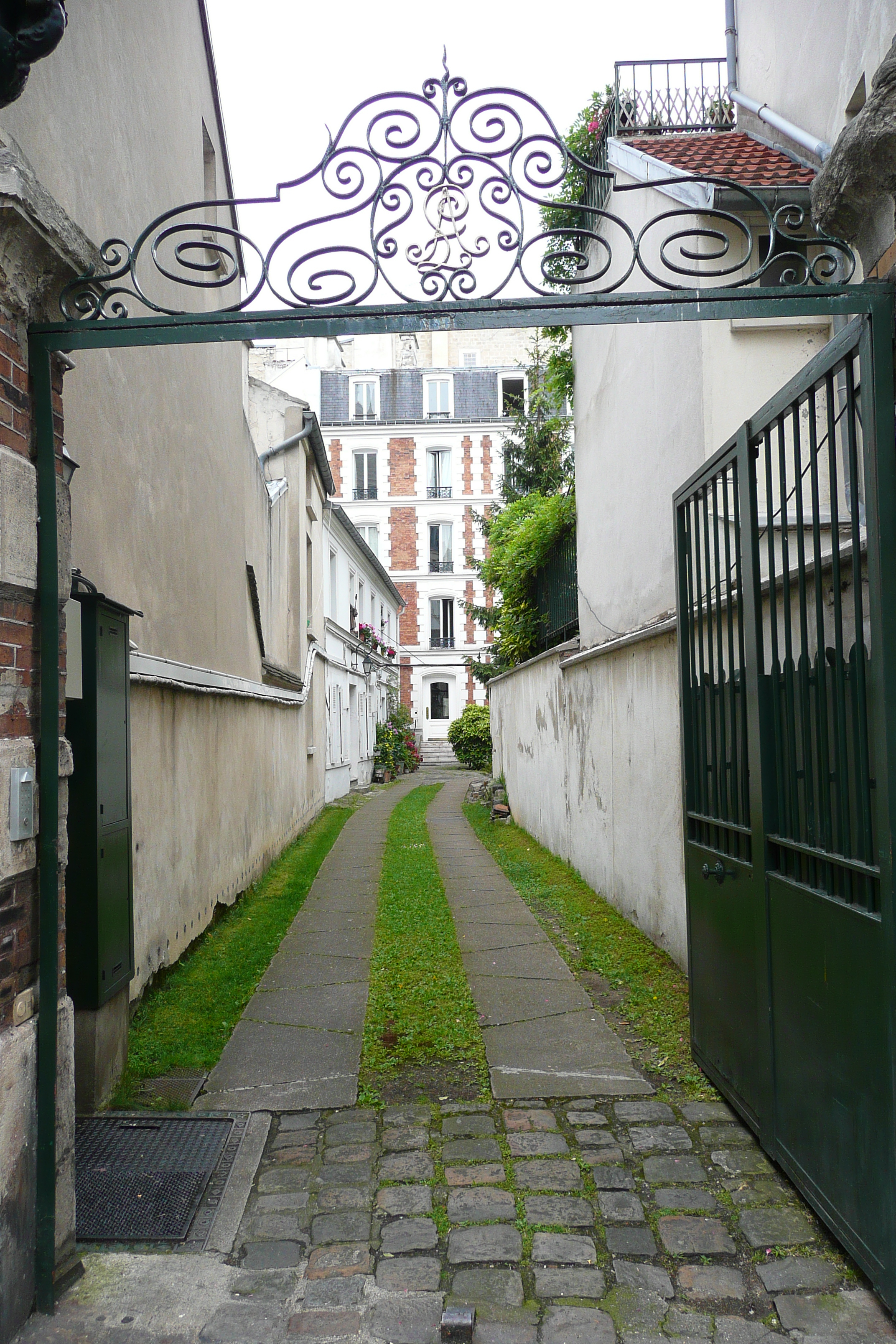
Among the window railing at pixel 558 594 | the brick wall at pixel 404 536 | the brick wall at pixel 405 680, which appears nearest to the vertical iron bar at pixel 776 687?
the window railing at pixel 558 594

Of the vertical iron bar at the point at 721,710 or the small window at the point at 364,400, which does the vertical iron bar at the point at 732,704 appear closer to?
the vertical iron bar at the point at 721,710

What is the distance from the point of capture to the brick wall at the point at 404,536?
39625 mm

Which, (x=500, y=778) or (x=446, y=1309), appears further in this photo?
(x=500, y=778)

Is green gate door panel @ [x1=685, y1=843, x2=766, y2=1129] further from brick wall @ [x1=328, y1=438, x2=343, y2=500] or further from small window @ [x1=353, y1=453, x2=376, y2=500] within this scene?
small window @ [x1=353, y1=453, x2=376, y2=500]

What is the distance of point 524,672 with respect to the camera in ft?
44.8

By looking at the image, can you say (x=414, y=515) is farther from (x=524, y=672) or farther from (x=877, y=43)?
(x=877, y=43)

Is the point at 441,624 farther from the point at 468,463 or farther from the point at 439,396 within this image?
the point at 439,396

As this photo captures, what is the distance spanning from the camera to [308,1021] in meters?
5.27

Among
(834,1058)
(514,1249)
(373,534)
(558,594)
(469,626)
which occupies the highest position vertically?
(373,534)

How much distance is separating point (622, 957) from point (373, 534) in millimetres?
34623

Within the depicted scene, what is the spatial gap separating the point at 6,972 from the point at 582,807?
7.02 meters

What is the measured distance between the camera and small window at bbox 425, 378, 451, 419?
129 ft

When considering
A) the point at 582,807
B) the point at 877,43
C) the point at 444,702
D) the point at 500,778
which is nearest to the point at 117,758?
the point at 877,43

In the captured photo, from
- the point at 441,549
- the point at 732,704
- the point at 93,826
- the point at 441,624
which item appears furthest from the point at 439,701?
the point at 732,704
